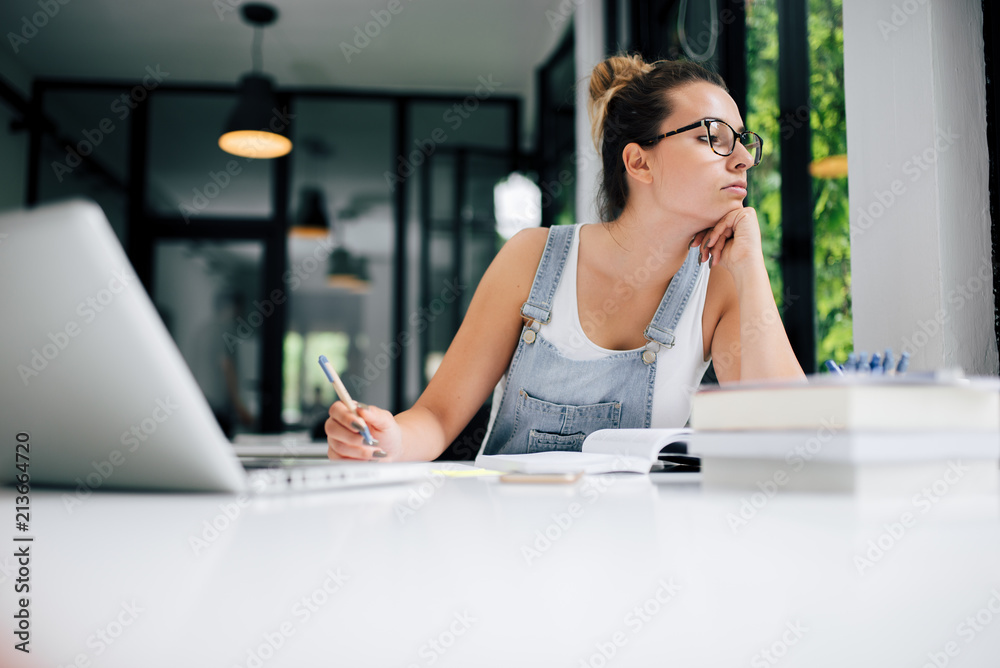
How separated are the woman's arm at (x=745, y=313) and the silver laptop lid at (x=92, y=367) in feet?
2.80

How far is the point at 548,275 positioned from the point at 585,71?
275 centimetres

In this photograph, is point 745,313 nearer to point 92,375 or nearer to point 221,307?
point 92,375

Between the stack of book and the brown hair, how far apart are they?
3.20 feet

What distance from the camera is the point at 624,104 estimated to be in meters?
1.47

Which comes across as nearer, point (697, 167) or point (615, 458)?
point (615, 458)

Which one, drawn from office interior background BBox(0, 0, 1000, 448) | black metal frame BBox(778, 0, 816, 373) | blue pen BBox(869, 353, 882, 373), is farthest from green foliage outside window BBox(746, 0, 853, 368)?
office interior background BBox(0, 0, 1000, 448)

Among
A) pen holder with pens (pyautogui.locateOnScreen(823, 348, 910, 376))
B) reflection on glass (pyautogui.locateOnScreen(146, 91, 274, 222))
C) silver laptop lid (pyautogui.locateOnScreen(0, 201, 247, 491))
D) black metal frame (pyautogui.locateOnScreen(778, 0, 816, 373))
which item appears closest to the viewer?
silver laptop lid (pyautogui.locateOnScreen(0, 201, 247, 491))

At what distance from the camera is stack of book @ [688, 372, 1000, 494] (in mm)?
483

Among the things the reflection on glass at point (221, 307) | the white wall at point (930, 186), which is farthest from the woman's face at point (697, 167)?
the reflection on glass at point (221, 307)

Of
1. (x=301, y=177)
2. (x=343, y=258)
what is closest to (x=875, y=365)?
(x=343, y=258)

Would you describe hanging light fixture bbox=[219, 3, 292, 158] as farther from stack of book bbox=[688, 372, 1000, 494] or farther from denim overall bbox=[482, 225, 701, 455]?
stack of book bbox=[688, 372, 1000, 494]

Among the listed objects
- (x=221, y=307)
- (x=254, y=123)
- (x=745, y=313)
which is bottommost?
A: (x=745, y=313)

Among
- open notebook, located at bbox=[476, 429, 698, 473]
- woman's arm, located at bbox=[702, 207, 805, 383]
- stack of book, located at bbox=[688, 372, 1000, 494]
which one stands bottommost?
open notebook, located at bbox=[476, 429, 698, 473]

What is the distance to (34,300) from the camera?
15.4 inches
